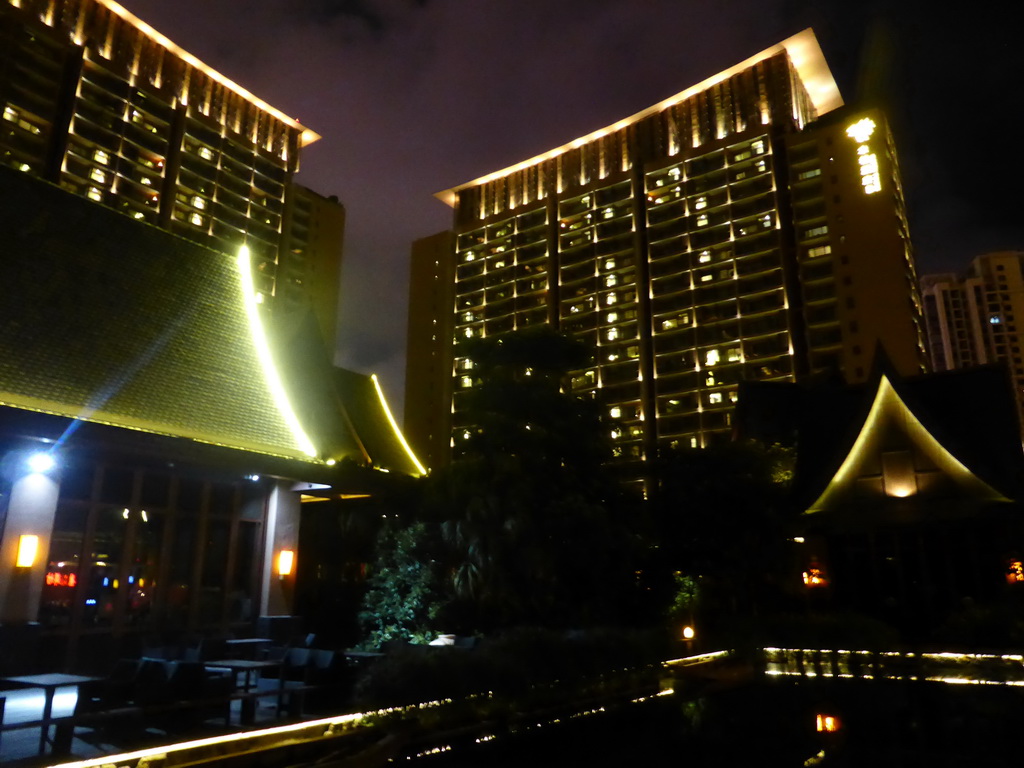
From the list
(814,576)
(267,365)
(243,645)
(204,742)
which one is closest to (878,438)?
(814,576)

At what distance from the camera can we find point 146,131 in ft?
195

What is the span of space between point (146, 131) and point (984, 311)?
367 ft

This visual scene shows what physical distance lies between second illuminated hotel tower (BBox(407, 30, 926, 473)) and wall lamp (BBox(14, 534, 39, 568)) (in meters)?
45.1

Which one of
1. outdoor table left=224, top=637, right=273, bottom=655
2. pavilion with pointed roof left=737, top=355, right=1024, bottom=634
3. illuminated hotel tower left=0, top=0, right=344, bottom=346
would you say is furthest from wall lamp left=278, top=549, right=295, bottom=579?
illuminated hotel tower left=0, top=0, right=344, bottom=346

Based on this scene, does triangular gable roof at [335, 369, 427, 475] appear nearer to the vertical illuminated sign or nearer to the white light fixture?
the white light fixture

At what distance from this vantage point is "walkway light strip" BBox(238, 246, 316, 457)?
14.1 metres

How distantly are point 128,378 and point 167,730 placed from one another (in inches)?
234

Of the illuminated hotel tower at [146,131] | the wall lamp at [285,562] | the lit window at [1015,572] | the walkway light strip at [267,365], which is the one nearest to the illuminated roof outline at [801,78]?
the illuminated hotel tower at [146,131]

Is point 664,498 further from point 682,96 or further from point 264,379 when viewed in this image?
point 682,96

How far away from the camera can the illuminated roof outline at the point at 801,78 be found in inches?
2660

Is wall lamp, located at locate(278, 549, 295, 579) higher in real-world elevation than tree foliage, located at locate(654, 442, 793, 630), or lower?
lower

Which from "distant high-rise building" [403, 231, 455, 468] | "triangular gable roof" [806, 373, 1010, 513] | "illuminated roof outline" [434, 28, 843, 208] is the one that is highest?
"illuminated roof outline" [434, 28, 843, 208]

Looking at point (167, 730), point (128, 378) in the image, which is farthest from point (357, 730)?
point (128, 378)

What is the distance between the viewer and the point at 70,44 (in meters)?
55.5
